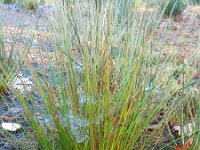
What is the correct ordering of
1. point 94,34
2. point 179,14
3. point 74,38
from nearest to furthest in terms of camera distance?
point 94,34 → point 74,38 → point 179,14

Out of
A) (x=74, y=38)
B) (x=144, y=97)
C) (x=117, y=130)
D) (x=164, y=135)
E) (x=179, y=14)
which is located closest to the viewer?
(x=117, y=130)

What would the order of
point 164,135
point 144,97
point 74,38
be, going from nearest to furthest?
point 144,97 → point 74,38 → point 164,135

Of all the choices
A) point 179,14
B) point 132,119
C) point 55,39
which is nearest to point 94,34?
point 55,39

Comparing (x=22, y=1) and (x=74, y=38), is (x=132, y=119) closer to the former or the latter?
(x=74, y=38)

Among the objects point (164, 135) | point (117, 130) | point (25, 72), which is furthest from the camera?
point (25, 72)

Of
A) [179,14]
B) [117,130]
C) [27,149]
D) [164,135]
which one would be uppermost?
[117,130]

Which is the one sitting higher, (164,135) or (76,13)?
(76,13)

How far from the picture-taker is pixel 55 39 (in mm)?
1673

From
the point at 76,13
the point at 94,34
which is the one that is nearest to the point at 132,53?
the point at 94,34

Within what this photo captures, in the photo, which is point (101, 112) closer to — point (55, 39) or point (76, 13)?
point (55, 39)

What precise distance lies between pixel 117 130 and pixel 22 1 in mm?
5446

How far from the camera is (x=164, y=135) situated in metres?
1.93

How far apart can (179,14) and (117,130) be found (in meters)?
5.32

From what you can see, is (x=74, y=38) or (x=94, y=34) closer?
(x=94, y=34)
